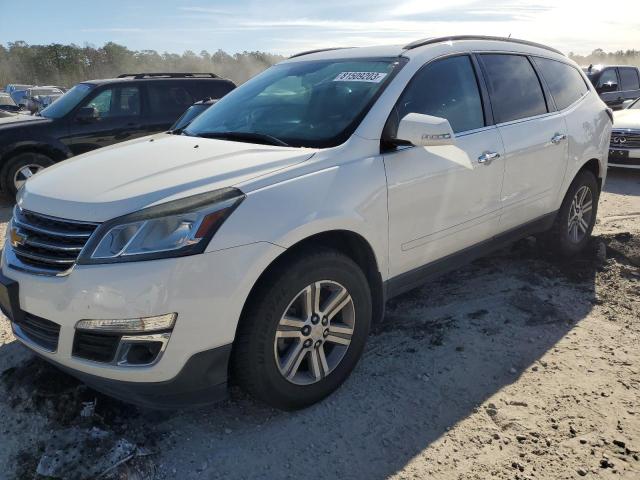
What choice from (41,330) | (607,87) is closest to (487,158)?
(41,330)

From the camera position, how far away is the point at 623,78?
540 inches

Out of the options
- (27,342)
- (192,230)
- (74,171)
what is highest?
(74,171)

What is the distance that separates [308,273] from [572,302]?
8.04ft

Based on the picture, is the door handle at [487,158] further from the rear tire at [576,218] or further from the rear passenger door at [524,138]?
the rear tire at [576,218]

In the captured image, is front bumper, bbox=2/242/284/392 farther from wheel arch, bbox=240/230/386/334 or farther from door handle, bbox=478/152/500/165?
door handle, bbox=478/152/500/165

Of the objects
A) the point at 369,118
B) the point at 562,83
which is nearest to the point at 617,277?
the point at 562,83

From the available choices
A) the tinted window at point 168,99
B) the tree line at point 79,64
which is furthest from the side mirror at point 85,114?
the tree line at point 79,64

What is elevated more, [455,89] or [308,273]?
[455,89]

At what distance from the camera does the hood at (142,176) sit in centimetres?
226

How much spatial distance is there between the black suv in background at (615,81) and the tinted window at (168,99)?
990cm

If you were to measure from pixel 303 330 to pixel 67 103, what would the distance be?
7094mm

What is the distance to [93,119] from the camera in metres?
7.91

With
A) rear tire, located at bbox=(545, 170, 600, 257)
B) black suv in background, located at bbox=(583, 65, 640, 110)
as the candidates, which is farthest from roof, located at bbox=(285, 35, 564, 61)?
black suv in background, located at bbox=(583, 65, 640, 110)

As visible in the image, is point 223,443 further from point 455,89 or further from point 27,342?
point 455,89
